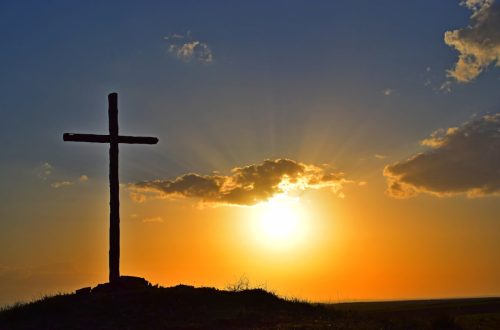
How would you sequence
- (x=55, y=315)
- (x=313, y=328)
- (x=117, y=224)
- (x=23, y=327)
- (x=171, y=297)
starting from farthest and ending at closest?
(x=117, y=224) → (x=171, y=297) → (x=55, y=315) → (x=23, y=327) → (x=313, y=328)

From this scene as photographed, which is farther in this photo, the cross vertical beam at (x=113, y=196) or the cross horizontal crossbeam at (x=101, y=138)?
the cross horizontal crossbeam at (x=101, y=138)

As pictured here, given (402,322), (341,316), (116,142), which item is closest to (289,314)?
(341,316)

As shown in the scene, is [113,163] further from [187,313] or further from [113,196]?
[187,313]

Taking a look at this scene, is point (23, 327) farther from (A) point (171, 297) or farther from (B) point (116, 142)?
(B) point (116, 142)

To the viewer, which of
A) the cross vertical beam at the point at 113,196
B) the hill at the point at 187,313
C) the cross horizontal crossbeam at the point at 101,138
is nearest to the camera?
the hill at the point at 187,313

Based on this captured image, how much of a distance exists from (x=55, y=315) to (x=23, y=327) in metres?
1.62

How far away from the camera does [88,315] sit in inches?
833

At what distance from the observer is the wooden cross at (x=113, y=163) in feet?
85.5

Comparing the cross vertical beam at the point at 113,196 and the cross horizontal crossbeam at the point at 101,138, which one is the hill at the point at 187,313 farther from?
the cross horizontal crossbeam at the point at 101,138

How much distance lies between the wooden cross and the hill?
3.32 feet

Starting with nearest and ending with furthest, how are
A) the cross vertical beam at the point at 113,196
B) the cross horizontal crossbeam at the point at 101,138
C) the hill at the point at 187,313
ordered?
the hill at the point at 187,313, the cross vertical beam at the point at 113,196, the cross horizontal crossbeam at the point at 101,138

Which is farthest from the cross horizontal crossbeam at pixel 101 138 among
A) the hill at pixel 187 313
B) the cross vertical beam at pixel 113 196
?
the hill at pixel 187 313

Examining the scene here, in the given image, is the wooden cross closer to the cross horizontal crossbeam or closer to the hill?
the cross horizontal crossbeam

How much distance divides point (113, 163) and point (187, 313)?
355 inches
